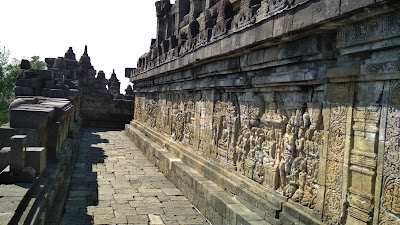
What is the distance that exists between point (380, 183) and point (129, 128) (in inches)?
543

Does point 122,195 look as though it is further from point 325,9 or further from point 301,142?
point 325,9

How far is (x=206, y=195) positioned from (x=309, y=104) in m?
2.78

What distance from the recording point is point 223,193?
227 inches

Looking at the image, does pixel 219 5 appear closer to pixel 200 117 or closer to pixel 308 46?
pixel 200 117

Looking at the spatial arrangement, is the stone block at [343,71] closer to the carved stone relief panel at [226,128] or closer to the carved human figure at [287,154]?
the carved human figure at [287,154]

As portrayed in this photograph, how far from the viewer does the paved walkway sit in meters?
5.99

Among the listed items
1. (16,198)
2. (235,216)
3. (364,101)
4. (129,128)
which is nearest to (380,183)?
(364,101)

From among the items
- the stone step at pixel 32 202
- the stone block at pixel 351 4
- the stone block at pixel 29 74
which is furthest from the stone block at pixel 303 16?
the stone block at pixel 29 74

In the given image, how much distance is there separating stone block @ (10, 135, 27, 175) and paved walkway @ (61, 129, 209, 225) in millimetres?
1582

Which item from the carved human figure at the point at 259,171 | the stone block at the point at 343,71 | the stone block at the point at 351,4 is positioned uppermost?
the stone block at the point at 351,4

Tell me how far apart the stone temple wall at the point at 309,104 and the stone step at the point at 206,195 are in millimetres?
278

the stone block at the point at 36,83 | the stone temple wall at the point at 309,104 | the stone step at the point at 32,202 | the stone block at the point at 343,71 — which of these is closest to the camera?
the stone temple wall at the point at 309,104

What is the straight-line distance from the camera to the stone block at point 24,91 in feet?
35.9

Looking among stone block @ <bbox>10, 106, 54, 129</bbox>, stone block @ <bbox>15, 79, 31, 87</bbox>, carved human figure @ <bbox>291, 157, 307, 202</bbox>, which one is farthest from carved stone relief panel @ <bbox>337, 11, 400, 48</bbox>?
stone block @ <bbox>15, 79, 31, 87</bbox>
